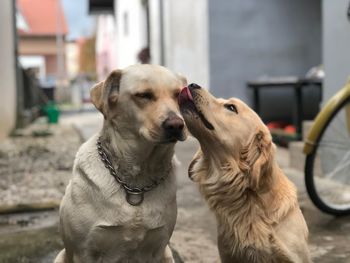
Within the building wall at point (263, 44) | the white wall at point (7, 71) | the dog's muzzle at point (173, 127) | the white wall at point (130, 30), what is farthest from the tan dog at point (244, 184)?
the white wall at point (130, 30)

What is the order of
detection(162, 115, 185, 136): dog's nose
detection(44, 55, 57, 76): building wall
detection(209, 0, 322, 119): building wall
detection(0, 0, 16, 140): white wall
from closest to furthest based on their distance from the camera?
detection(162, 115, 185, 136): dog's nose, detection(209, 0, 322, 119): building wall, detection(0, 0, 16, 140): white wall, detection(44, 55, 57, 76): building wall

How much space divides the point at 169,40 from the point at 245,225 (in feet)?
30.0

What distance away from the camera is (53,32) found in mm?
42469

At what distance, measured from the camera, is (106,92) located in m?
2.42

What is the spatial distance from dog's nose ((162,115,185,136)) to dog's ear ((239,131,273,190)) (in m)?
0.32

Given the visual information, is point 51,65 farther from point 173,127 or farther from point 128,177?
point 173,127

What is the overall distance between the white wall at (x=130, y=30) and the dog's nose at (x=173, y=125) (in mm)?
13167

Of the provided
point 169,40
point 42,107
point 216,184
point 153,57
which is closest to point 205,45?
point 169,40

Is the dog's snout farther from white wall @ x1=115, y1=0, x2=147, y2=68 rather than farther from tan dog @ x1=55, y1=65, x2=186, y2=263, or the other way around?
white wall @ x1=115, y1=0, x2=147, y2=68

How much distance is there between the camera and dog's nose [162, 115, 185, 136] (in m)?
2.27

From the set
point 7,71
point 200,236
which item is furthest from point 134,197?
point 7,71

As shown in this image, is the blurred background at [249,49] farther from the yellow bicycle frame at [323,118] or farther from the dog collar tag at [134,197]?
the dog collar tag at [134,197]

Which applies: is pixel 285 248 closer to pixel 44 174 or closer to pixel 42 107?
pixel 44 174

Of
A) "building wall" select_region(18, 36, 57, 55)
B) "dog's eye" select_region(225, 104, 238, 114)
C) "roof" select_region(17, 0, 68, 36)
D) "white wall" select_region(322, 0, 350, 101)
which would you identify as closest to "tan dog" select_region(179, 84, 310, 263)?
"dog's eye" select_region(225, 104, 238, 114)
